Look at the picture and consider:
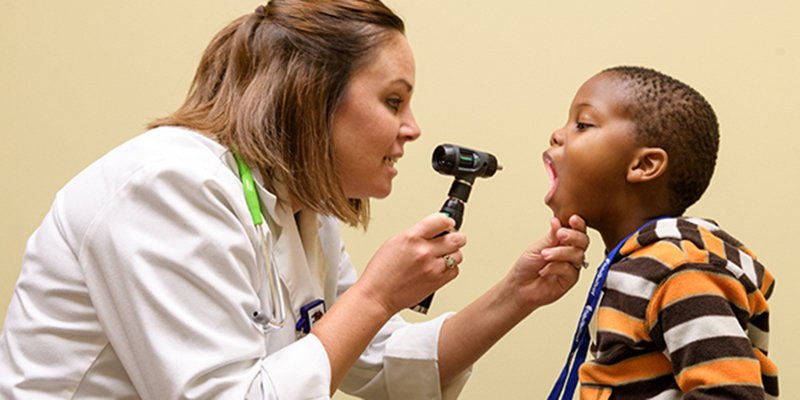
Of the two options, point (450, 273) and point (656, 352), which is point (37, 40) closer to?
point (450, 273)

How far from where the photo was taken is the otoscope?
4.12 feet

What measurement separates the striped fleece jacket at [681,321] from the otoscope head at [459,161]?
34 centimetres

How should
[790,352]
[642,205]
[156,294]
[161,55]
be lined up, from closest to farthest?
[156,294], [642,205], [790,352], [161,55]

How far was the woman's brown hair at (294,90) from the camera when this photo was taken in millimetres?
1143

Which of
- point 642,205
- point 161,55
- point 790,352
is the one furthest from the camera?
point 161,55

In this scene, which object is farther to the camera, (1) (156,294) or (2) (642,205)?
(2) (642,205)

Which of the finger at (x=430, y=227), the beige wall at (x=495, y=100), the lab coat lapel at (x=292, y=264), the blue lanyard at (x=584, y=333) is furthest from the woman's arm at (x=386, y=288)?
the beige wall at (x=495, y=100)

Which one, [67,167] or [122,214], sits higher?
[122,214]

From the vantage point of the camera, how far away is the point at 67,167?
82.0 inches

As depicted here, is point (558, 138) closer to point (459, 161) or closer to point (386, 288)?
point (459, 161)

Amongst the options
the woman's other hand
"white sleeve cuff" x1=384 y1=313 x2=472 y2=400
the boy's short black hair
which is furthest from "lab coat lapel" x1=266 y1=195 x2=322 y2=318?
the boy's short black hair

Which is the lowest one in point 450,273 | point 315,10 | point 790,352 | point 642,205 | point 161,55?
point 790,352

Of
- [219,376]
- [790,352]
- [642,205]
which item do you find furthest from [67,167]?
[790,352]

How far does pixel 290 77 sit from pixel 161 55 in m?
1.06
